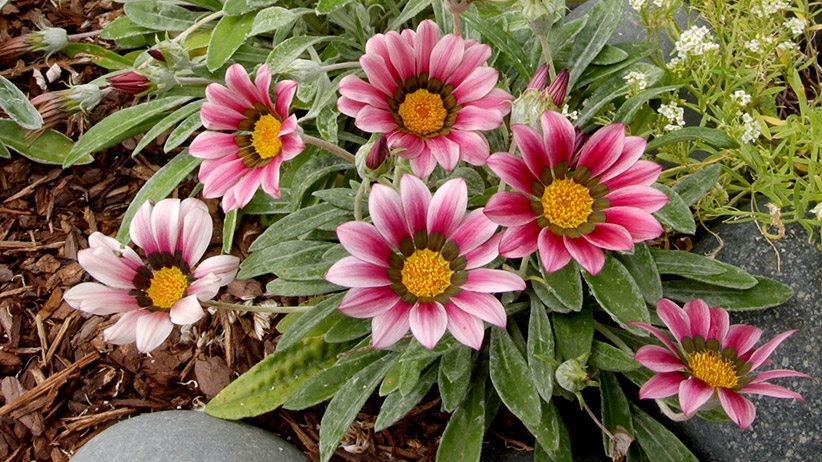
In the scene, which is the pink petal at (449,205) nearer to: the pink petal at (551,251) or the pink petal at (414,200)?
the pink petal at (414,200)

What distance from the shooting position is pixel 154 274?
1.53 m

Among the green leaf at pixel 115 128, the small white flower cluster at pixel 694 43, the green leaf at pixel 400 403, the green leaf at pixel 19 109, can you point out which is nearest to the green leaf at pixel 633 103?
the small white flower cluster at pixel 694 43

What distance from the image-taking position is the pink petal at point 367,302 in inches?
50.3

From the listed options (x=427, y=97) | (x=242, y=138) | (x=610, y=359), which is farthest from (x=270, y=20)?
(x=610, y=359)

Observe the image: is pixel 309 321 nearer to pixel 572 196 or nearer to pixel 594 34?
pixel 572 196

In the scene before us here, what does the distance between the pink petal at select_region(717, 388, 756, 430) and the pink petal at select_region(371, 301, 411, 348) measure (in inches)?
23.8

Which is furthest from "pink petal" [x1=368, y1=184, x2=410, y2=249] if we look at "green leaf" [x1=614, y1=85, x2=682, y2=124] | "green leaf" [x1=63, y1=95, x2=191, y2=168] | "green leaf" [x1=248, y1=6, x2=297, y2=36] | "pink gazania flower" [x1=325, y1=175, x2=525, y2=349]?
"green leaf" [x1=63, y1=95, x2=191, y2=168]

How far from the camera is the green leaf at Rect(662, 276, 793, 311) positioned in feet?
5.62

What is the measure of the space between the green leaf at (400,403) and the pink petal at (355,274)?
0.41m

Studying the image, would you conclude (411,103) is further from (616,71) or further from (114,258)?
(616,71)

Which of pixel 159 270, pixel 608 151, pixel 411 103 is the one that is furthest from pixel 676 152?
pixel 159 270

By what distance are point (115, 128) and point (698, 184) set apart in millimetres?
1659

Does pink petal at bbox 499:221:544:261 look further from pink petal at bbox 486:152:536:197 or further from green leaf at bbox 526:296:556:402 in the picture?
green leaf at bbox 526:296:556:402

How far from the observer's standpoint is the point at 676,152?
6.45ft
